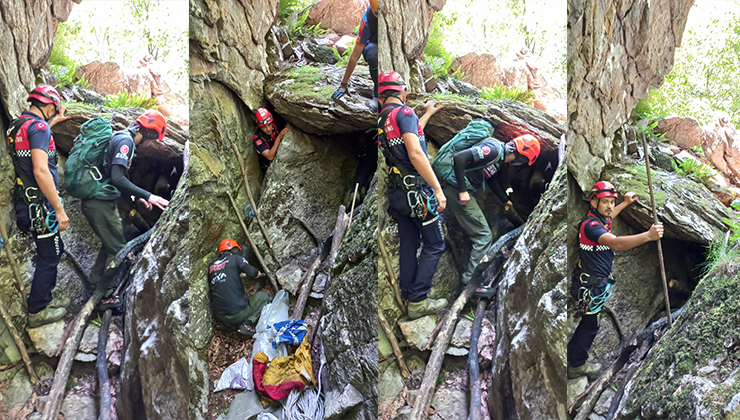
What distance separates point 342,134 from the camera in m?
2.63

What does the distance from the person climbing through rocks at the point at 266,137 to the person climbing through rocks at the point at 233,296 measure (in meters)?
0.62

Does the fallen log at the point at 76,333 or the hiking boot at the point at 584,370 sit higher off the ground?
the fallen log at the point at 76,333

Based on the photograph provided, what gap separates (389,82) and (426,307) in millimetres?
1392

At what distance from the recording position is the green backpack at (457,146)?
2.41 meters

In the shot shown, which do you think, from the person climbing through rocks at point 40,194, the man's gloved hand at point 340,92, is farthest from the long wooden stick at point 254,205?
the person climbing through rocks at point 40,194

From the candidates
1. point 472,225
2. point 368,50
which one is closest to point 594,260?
point 472,225

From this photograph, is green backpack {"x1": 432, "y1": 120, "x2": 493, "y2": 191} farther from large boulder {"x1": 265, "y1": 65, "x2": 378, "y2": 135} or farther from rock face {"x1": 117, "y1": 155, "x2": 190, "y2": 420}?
rock face {"x1": 117, "y1": 155, "x2": 190, "y2": 420}

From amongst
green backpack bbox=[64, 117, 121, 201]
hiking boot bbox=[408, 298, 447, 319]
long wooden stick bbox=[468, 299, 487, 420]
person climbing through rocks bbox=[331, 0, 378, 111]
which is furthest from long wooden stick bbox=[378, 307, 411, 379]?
green backpack bbox=[64, 117, 121, 201]

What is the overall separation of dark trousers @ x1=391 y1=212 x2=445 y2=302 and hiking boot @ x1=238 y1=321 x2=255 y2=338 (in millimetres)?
977

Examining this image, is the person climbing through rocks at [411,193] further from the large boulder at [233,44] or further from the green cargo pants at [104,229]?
the green cargo pants at [104,229]

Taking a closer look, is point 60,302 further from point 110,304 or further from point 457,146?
point 457,146

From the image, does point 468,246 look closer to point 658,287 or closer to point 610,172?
point 610,172

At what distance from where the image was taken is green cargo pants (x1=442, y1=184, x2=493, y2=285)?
241cm

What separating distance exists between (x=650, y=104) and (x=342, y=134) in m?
2.02
